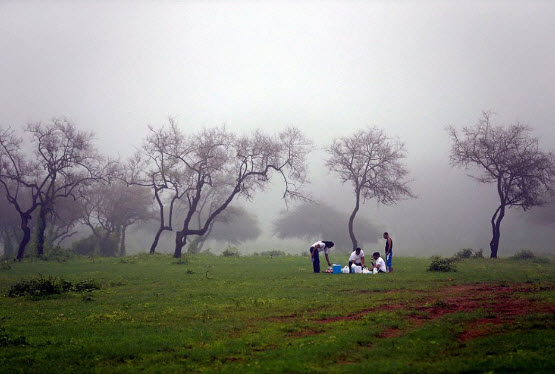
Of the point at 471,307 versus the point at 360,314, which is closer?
the point at 360,314

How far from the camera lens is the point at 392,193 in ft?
172

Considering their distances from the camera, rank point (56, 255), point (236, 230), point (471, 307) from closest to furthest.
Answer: point (471, 307), point (56, 255), point (236, 230)

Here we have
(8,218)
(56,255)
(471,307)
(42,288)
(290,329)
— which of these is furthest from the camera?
(8,218)

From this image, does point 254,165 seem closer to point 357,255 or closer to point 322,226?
point 357,255

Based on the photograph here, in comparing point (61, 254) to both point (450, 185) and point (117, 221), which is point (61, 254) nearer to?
point (117, 221)

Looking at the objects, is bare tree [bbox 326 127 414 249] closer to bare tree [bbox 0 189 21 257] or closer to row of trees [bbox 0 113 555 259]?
row of trees [bbox 0 113 555 259]

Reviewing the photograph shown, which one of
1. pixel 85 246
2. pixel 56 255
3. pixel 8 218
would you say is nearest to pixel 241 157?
pixel 56 255

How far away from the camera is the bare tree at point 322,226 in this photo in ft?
313

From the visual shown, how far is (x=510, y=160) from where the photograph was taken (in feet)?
158

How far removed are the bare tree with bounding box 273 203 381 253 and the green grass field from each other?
73.1 m

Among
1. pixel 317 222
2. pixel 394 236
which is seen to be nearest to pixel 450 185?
pixel 394 236

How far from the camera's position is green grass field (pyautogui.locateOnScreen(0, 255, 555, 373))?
9.34 meters

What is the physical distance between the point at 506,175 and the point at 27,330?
51.1 m

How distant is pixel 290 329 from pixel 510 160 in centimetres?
4405
